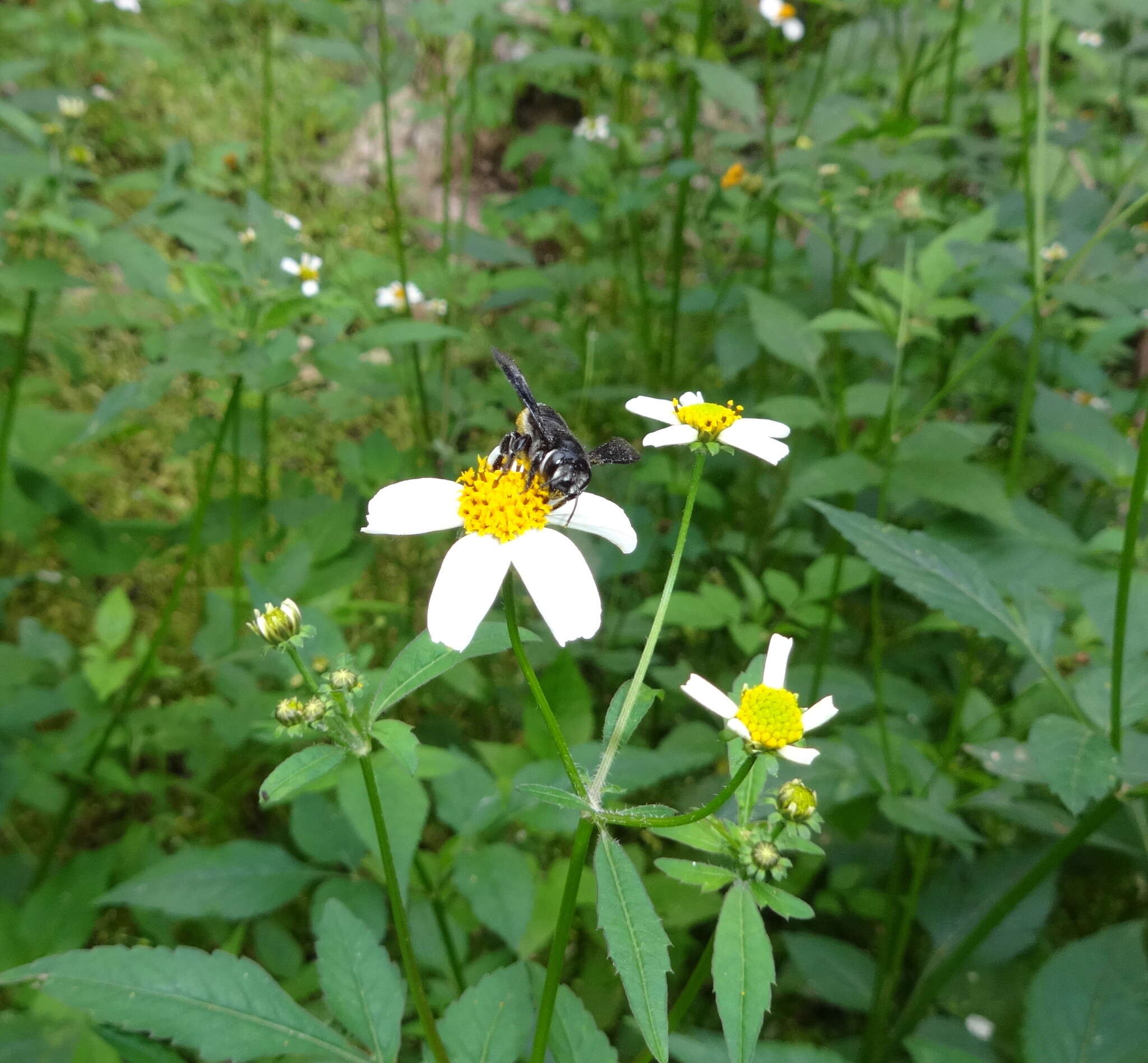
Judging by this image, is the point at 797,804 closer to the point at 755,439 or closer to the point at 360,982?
the point at 755,439

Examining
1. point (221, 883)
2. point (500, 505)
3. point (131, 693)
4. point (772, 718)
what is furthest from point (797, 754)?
point (131, 693)

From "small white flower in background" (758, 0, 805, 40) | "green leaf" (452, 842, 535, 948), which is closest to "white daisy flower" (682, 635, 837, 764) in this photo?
"green leaf" (452, 842, 535, 948)

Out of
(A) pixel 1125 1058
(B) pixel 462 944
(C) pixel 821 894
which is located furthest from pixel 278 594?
(A) pixel 1125 1058

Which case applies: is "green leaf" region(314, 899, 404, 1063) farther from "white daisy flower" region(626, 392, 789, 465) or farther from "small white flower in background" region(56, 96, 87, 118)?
"small white flower in background" region(56, 96, 87, 118)

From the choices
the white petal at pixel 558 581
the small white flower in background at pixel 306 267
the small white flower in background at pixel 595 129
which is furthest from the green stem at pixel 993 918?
the small white flower in background at pixel 595 129

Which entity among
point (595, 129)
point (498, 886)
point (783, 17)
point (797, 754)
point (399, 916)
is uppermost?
point (783, 17)

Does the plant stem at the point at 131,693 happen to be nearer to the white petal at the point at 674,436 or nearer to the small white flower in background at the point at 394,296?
the small white flower in background at the point at 394,296
